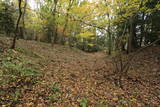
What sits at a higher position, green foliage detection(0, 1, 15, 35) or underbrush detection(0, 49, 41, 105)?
green foliage detection(0, 1, 15, 35)

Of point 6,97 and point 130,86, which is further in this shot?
point 130,86

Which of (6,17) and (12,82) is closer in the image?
(12,82)

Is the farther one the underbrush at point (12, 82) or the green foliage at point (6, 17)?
the green foliage at point (6, 17)

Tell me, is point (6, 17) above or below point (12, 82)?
above

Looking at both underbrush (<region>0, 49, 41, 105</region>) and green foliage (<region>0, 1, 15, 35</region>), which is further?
green foliage (<region>0, 1, 15, 35</region>)

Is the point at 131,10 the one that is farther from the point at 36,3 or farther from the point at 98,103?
the point at 36,3

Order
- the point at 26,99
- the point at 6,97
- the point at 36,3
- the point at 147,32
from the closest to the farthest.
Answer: the point at 6,97, the point at 26,99, the point at 147,32, the point at 36,3

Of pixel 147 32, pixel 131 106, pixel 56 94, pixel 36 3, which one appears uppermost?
pixel 36 3

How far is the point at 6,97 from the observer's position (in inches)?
113

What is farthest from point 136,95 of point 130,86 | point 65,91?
point 65,91

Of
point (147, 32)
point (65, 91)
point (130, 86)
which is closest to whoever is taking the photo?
point (65, 91)

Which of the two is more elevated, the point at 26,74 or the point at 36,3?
the point at 36,3

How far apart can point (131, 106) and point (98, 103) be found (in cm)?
112

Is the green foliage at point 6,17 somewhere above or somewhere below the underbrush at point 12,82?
above
